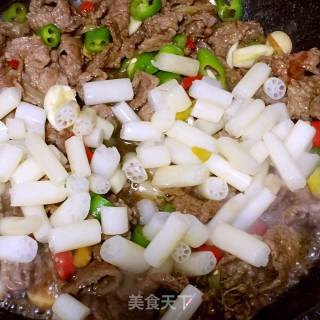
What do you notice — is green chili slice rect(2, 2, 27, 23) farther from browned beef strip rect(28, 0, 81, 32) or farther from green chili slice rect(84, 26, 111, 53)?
green chili slice rect(84, 26, 111, 53)

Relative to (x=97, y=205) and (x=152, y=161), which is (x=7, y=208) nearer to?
(x=97, y=205)

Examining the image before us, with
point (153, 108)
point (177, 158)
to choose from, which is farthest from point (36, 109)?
point (177, 158)

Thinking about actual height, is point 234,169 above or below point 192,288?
above

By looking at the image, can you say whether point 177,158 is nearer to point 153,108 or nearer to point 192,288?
point 153,108

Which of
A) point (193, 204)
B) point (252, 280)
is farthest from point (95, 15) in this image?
point (252, 280)

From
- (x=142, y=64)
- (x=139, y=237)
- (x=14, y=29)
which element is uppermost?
(x=14, y=29)

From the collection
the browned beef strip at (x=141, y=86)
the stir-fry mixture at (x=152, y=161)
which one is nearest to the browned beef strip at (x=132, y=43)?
the stir-fry mixture at (x=152, y=161)
